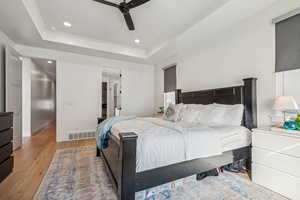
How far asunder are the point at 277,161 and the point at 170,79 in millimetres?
3557

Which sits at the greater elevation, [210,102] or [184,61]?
[184,61]

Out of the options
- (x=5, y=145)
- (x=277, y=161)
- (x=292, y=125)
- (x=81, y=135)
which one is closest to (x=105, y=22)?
(x=5, y=145)

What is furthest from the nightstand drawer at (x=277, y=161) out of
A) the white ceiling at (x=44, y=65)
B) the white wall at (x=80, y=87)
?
the white ceiling at (x=44, y=65)

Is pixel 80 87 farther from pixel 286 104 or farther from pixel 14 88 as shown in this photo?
pixel 286 104

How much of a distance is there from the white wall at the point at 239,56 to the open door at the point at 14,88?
3957 millimetres

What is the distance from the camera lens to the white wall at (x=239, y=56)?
7.64 ft

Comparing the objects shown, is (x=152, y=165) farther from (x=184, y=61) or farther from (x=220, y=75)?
(x=184, y=61)

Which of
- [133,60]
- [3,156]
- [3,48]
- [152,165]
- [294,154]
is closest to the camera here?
[152,165]

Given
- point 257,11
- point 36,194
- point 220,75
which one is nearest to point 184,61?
point 220,75

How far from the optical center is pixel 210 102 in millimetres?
3188

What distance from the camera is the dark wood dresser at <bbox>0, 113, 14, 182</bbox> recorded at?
2.05 m

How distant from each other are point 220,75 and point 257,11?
49.6 inches

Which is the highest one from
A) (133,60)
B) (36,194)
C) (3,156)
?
(133,60)

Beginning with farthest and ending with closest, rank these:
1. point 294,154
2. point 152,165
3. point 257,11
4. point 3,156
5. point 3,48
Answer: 1. point 3,48
2. point 257,11
3. point 3,156
4. point 294,154
5. point 152,165
